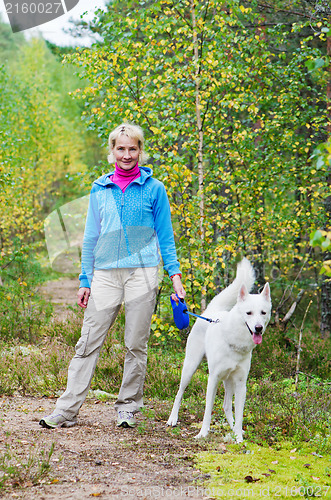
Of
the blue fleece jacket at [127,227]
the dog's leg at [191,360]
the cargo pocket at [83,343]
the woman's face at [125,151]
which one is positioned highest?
the woman's face at [125,151]

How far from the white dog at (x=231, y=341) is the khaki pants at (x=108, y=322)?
460 mm

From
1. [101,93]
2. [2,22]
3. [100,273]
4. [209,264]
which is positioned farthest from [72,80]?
[100,273]

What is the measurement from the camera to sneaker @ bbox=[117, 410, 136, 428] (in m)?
4.38

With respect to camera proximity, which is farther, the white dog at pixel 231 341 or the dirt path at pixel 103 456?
the white dog at pixel 231 341

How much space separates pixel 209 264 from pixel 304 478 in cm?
364

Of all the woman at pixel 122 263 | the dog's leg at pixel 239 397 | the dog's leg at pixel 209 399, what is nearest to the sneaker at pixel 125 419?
the woman at pixel 122 263

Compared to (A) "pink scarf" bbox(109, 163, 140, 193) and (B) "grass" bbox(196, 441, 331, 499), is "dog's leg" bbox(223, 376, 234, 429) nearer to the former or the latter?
(B) "grass" bbox(196, 441, 331, 499)

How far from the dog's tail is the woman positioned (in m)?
0.40

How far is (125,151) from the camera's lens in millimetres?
4254

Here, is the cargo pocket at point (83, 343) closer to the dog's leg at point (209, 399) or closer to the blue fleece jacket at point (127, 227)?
the blue fleece jacket at point (127, 227)

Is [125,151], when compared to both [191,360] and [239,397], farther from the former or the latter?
[239,397]

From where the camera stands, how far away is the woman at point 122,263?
426 centimetres

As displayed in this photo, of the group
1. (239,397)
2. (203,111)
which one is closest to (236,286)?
(239,397)

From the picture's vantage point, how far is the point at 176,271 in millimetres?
Result: 4324
